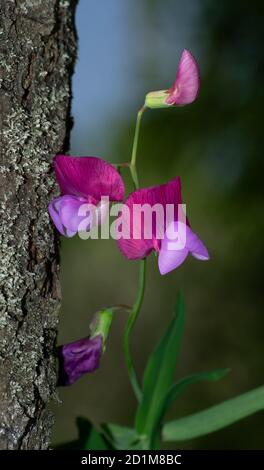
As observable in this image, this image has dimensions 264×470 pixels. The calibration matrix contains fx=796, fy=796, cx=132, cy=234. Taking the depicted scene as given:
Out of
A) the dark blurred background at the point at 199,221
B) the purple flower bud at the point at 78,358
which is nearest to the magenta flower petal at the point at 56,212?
the purple flower bud at the point at 78,358

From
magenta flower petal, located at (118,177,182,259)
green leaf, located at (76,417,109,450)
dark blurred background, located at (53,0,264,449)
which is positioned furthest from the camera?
dark blurred background, located at (53,0,264,449)

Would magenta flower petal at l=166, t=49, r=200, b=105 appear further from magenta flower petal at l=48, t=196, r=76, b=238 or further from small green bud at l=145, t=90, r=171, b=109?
magenta flower petal at l=48, t=196, r=76, b=238

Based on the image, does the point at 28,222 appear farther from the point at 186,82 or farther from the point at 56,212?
the point at 186,82

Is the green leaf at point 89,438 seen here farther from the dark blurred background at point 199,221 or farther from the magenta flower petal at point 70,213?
the dark blurred background at point 199,221

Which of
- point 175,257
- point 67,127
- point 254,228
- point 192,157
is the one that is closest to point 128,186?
point 192,157

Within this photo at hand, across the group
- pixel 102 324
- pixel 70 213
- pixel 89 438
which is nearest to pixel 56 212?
pixel 70 213

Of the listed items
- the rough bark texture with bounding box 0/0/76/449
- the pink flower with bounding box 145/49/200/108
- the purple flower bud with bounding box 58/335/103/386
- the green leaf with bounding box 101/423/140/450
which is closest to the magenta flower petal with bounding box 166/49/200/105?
the pink flower with bounding box 145/49/200/108

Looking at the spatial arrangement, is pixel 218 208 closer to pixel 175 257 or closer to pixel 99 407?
pixel 99 407
